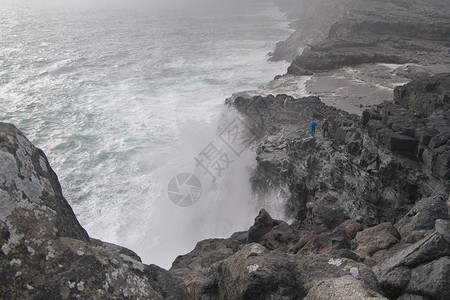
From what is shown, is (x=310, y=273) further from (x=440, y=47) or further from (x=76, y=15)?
(x=76, y=15)

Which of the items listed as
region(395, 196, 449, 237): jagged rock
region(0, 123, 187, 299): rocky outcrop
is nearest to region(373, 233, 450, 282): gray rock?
region(395, 196, 449, 237): jagged rock

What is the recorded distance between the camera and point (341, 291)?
4574 mm

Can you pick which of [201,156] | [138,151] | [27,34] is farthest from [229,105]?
[27,34]

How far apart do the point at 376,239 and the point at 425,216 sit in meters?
1.66

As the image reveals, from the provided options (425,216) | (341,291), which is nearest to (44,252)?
(341,291)

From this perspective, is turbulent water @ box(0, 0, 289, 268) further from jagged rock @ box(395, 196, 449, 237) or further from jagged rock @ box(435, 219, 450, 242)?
jagged rock @ box(435, 219, 450, 242)

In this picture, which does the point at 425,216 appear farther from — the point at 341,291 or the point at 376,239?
the point at 341,291

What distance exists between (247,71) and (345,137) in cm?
2955

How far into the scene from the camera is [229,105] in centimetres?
2920

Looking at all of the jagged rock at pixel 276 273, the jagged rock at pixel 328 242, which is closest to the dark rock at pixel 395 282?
the jagged rock at pixel 276 273

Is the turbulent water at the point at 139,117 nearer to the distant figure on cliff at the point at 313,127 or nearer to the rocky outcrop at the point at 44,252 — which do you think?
the distant figure on cliff at the point at 313,127

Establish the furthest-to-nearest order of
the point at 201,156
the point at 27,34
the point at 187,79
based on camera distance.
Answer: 1. the point at 27,34
2. the point at 187,79
3. the point at 201,156

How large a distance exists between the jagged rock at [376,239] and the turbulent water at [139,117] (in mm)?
9831

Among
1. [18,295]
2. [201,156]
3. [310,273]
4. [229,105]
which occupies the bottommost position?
[201,156]
